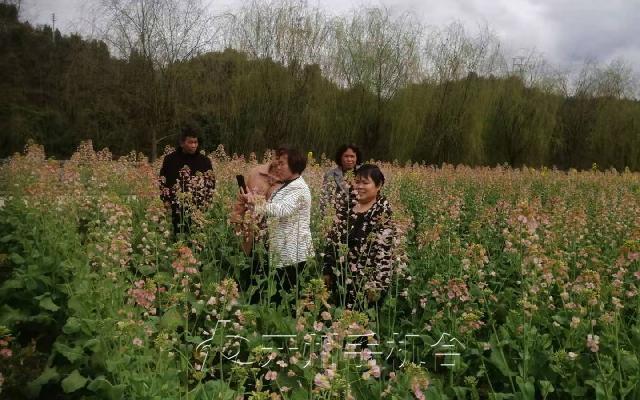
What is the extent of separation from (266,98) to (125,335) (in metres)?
11.9

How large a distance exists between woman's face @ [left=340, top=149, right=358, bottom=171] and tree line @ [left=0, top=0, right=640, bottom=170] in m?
5.98

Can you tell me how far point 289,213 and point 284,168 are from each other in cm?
47

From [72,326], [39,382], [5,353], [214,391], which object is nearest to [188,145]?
[72,326]

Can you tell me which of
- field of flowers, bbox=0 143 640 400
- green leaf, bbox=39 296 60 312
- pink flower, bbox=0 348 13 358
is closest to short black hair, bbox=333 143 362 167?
field of flowers, bbox=0 143 640 400

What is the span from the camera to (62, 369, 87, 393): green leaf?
7.88 feet

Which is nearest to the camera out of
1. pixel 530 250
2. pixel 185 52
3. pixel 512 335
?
pixel 530 250

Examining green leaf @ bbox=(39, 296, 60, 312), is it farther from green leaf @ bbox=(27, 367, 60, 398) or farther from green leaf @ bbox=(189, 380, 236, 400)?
green leaf @ bbox=(189, 380, 236, 400)

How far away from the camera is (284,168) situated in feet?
14.3

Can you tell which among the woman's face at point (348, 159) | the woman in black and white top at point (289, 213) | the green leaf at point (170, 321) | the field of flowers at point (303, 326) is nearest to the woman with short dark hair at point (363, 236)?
the field of flowers at point (303, 326)

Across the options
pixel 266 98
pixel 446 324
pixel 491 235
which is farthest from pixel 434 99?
pixel 446 324

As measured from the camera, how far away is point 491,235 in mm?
5426

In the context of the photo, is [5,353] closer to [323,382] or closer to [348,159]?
[323,382]

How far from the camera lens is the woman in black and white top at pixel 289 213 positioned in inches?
157

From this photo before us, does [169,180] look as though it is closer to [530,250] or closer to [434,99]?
[530,250]
